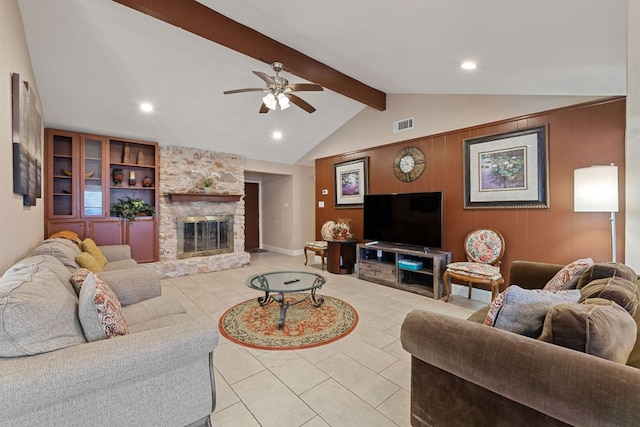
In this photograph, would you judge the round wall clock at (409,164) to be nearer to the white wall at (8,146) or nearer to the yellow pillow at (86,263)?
the yellow pillow at (86,263)

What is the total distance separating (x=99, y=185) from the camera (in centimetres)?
474

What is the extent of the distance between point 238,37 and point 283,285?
2.71 metres

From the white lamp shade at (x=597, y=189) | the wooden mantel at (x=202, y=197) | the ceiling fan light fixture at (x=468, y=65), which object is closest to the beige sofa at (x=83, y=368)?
the ceiling fan light fixture at (x=468, y=65)

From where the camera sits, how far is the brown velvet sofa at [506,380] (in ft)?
2.88

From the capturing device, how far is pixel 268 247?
8227mm

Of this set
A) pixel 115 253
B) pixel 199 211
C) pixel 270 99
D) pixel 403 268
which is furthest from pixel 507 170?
pixel 115 253

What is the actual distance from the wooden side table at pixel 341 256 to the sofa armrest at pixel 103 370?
389 cm

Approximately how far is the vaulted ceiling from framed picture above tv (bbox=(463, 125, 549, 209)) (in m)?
0.59

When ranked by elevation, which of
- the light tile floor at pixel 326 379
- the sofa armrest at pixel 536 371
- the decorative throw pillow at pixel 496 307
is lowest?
the light tile floor at pixel 326 379

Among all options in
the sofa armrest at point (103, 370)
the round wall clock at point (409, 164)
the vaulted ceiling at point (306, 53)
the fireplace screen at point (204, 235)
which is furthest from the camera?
the fireplace screen at point (204, 235)

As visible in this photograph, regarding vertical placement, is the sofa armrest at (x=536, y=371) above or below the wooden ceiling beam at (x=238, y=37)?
below

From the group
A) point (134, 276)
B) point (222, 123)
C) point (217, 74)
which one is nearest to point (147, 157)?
point (222, 123)

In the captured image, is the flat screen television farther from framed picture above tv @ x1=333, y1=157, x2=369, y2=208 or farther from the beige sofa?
the beige sofa

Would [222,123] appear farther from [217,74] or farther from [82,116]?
[82,116]
